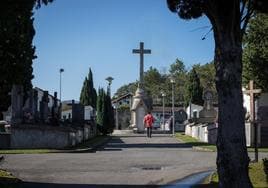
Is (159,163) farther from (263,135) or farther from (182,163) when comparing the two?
(263,135)

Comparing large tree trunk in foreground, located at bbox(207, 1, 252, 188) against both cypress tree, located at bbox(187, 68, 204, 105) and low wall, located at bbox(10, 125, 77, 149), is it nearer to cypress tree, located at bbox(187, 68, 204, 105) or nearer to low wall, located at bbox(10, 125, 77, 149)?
low wall, located at bbox(10, 125, 77, 149)

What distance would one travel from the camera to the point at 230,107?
11.4 m

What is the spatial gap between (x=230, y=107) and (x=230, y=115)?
0.50 feet

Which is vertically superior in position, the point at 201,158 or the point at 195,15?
the point at 195,15

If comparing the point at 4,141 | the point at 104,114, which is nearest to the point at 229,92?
the point at 4,141

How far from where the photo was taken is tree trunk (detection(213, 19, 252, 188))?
1133cm

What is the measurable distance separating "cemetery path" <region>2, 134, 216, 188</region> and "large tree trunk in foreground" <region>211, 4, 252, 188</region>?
4214mm

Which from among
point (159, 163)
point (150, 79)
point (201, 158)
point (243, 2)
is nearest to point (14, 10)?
point (243, 2)

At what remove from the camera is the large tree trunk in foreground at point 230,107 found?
11336 mm

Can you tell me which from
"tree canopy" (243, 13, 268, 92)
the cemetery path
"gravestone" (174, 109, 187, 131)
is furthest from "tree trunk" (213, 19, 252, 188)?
"gravestone" (174, 109, 187, 131)

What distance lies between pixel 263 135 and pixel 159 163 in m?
14.2

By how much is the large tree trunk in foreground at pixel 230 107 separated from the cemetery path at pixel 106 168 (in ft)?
13.8

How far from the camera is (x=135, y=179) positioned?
53.9 ft

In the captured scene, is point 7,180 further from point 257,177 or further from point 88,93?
point 88,93
